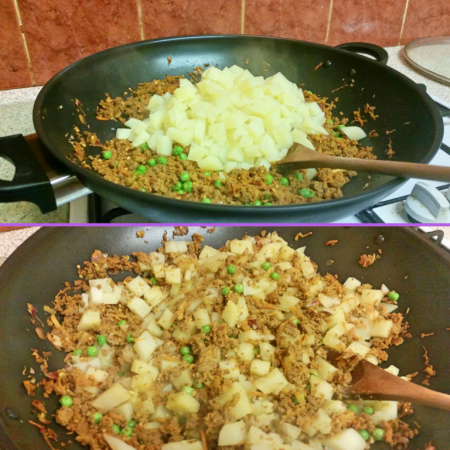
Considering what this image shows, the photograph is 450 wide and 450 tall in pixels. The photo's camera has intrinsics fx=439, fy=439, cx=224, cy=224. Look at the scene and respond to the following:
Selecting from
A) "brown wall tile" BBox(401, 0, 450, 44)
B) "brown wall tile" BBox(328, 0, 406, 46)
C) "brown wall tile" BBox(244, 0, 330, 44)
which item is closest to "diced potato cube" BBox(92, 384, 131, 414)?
"brown wall tile" BBox(244, 0, 330, 44)

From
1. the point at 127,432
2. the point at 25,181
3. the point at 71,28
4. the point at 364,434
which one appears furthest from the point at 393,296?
the point at 71,28

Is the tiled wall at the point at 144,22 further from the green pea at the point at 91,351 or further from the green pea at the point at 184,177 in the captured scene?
the green pea at the point at 91,351

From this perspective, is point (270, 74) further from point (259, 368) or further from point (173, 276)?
point (259, 368)

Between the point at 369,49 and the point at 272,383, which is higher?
the point at 369,49

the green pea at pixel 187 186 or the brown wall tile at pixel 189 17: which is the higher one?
the brown wall tile at pixel 189 17

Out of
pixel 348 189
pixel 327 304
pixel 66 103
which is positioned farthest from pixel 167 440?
pixel 66 103

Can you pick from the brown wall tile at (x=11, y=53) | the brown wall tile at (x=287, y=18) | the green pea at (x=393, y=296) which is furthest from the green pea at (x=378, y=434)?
the brown wall tile at (x=11, y=53)
